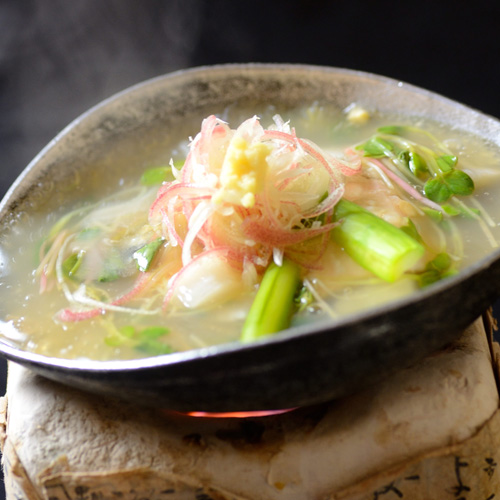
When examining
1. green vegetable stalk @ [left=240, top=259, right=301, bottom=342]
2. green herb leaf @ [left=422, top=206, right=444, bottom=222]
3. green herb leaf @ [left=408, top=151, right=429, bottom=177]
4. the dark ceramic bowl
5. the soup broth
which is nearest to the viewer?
the dark ceramic bowl

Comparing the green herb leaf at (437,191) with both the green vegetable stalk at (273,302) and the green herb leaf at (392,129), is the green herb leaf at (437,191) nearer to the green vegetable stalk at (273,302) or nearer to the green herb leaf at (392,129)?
the green herb leaf at (392,129)

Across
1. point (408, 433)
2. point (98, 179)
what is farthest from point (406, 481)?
point (98, 179)

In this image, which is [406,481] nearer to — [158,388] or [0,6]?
[158,388]

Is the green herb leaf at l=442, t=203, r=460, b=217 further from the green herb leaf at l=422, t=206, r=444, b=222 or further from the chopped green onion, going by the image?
the chopped green onion

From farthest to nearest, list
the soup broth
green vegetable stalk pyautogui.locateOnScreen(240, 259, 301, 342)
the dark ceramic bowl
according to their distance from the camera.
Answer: the soup broth
green vegetable stalk pyautogui.locateOnScreen(240, 259, 301, 342)
the dark ceramic bowl

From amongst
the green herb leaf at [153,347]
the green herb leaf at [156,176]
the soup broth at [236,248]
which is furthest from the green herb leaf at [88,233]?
the green herb leaf at [153,347]

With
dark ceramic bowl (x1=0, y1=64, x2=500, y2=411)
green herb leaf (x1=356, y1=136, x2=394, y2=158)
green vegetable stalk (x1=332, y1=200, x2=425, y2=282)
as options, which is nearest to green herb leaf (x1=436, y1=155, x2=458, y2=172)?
green herb leaf (x1=356, y1=136, x2=394, y2=158)
